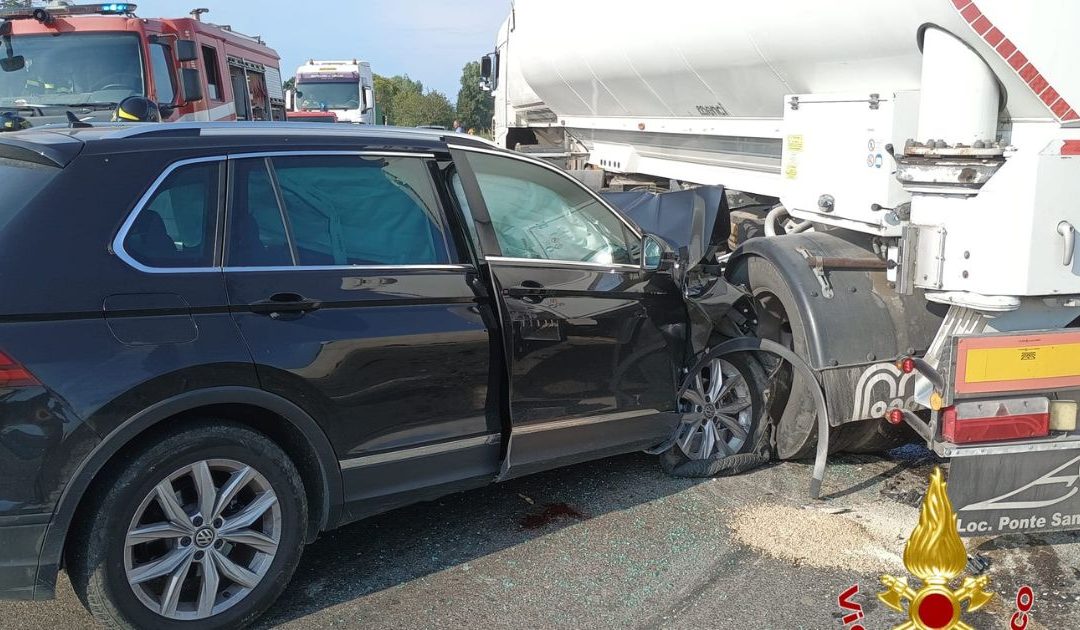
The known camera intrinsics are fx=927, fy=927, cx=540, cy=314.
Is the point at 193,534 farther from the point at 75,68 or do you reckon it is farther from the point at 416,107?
the point at 416,107

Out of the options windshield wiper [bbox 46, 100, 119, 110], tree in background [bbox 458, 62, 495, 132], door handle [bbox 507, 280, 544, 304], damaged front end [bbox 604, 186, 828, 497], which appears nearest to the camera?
door handle [bbox 507, 280, 544, 304]

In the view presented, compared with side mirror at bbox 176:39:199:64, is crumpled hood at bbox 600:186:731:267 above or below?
below

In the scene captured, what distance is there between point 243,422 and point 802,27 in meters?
→ 3.47

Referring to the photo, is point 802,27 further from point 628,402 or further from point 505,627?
point 505,627

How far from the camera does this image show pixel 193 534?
328cm

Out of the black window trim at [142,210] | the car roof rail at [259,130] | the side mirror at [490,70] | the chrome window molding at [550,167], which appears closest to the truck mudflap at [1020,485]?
the chrome window molding at [550,167]

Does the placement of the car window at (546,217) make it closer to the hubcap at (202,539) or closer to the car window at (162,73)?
the hubcap at (202,539)

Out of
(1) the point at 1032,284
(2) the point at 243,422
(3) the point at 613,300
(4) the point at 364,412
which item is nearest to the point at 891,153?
(1) the point at 1032,284

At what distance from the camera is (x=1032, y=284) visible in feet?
12.1

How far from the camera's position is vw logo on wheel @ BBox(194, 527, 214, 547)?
3293 mm

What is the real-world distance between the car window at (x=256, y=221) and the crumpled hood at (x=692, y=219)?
234cm

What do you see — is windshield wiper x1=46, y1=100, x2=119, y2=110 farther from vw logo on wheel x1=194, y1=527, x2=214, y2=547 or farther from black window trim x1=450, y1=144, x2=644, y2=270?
vw logo on wheel x1=194, y1=527, x2=214, y2=547

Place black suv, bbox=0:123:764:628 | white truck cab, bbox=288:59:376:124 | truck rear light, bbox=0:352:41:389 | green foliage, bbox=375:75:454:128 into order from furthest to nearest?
green foliage, bbox=375:75:454:128, white truck cab, bbox=288:59:376:124, black suv, bbox=0:123:764:628, truck rear light, bbox=0:352:41:389

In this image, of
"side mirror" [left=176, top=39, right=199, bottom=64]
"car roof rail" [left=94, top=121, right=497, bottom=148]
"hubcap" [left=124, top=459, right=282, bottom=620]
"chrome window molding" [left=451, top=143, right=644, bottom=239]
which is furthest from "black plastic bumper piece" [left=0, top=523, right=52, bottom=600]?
"side mirror" [left=176, top=39, right=199, bottom=64]
